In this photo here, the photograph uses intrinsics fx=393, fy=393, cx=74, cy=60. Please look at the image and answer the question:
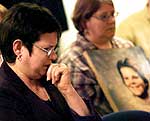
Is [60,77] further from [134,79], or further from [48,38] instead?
[134,79]


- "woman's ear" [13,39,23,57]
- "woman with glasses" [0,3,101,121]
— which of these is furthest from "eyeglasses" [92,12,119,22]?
"woman's ear" [13,39,23,57]

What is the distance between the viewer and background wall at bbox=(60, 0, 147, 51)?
108 inches

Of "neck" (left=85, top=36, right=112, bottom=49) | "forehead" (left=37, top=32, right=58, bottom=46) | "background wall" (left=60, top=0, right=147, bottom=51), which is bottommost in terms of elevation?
"neck" (left=85, top=36, right=112, bottom=49)

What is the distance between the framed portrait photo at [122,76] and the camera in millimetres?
2488

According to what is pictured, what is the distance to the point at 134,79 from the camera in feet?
8.59

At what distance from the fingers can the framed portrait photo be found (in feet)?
2.89

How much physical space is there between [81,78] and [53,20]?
3.52 feet

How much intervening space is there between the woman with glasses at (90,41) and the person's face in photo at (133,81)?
0.19 metres

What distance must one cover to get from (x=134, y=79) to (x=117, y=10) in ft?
1.77

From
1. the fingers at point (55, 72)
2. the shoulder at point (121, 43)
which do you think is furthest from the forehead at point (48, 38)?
the shoulder at point (121, 43)

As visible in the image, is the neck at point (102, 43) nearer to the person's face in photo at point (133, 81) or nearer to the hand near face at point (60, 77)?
the person's face in photo at point (133, 81)

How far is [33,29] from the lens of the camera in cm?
138

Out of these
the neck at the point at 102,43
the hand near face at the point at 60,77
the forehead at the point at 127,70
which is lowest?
the forehead at the point at 127,70

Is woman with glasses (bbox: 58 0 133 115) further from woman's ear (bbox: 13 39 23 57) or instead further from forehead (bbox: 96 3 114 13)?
woman's ear (bbox: 13 39 23 57)
